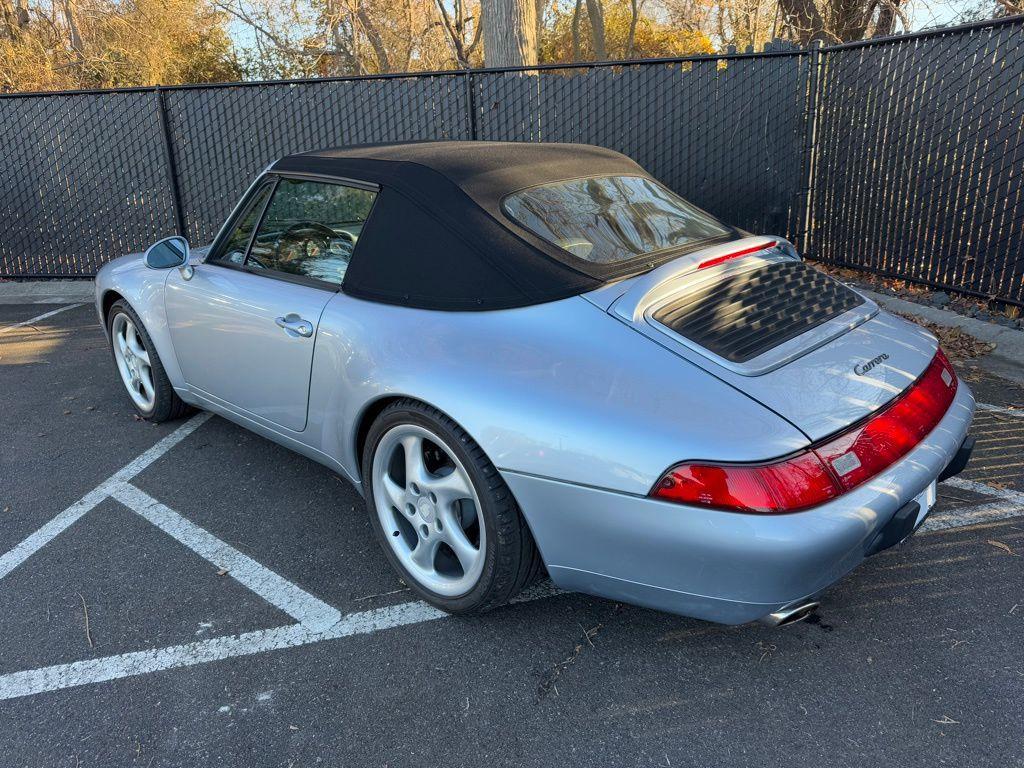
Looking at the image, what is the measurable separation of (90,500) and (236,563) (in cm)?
110

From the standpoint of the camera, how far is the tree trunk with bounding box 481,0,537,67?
10.2 metres

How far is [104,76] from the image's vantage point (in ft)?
63.8

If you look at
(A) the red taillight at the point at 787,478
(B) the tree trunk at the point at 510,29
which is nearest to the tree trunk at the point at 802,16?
(B) the tree trunk at the point at 510,29

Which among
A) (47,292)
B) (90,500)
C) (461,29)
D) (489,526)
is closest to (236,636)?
(489,526)

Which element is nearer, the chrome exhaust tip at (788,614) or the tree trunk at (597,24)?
the chrome exhaust tip at (788,614)

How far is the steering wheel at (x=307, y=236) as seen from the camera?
342 centimetres

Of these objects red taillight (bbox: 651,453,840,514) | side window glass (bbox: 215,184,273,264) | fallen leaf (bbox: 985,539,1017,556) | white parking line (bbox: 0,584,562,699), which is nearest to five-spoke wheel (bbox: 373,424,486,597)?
white parking line (bbox: 0,584,562,699)

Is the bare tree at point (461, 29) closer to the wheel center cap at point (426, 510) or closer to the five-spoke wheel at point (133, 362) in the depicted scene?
the five-spoke wheel at point (133, 362)

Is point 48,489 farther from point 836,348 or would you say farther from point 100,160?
point 100,160

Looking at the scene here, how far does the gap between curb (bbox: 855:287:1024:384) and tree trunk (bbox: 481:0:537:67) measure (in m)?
6.05

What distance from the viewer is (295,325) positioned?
10.6 feet

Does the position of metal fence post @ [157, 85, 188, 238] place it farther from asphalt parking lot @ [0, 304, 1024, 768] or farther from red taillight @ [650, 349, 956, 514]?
red taillight @ [650, 349, 956, 514]

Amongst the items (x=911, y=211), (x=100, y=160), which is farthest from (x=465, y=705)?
(x=100, y=160)

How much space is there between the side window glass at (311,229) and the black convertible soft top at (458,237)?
9cm
